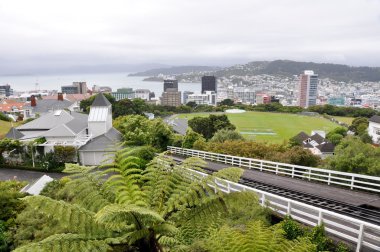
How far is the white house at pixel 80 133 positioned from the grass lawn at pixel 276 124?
42050mm

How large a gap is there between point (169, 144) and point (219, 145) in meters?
8.41

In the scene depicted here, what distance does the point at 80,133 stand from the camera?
1289 inches

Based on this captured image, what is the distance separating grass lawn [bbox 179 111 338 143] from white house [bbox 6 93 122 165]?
42.1 meters

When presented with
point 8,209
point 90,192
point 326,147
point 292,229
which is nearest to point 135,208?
point 90,192

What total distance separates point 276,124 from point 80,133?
224 ft

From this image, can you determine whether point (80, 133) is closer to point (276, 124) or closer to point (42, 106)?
point (42, 106)

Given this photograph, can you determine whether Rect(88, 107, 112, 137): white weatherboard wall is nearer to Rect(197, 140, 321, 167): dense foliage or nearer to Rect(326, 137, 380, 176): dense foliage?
Rect(197, 140, 321, 167): dense foliage

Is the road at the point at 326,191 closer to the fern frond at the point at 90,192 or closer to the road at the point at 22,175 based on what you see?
the fern frond at the point at 90,192

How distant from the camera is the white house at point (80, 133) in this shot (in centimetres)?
2961

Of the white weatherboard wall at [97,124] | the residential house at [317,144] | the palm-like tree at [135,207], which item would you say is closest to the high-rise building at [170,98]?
the residential house at [317,144]

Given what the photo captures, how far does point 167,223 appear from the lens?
4.91 m

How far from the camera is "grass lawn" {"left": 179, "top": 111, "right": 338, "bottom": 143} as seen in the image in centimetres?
7519

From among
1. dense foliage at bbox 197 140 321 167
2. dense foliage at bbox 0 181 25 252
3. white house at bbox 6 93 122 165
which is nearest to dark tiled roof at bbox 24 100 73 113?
white house at bbox 6 93 122 165

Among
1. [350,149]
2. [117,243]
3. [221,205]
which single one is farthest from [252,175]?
[117,243]
